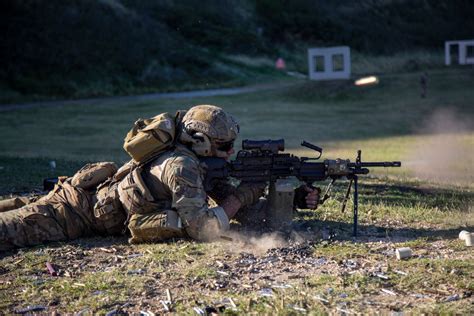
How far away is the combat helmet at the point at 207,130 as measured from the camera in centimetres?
682

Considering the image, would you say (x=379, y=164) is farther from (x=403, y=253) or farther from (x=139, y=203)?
(x=139, y=203)

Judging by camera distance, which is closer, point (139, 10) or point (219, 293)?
point (219, 293)

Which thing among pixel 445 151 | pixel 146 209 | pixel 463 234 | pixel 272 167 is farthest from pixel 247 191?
pixel 445 151

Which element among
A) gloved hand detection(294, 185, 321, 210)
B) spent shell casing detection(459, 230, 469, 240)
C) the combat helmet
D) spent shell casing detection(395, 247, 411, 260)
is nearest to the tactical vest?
the combat helmet

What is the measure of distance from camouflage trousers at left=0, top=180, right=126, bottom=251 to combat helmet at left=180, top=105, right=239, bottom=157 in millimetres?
1022

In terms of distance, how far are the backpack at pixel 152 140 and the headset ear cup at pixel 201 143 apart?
218mm

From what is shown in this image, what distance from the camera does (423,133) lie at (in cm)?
2430

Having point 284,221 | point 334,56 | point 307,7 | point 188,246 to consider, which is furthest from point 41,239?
point 307,7

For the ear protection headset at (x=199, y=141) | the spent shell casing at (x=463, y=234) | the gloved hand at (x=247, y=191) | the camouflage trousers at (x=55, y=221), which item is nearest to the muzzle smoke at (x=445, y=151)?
the spent shell casing at (x=463, y=234)

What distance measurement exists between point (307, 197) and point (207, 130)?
1187 mm

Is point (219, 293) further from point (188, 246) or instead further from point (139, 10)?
point (139, 10)

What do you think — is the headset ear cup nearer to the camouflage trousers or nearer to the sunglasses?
the sunglasses

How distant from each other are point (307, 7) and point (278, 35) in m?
4.05

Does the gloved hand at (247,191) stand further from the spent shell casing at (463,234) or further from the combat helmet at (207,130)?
the spent shell casing at (463,234)
